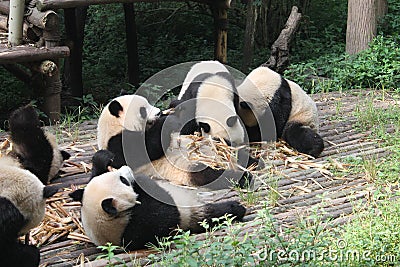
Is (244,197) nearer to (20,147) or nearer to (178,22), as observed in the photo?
(20,147)

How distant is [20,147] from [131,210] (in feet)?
4.73

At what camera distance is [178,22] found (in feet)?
44.3

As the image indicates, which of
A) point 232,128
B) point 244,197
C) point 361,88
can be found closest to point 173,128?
point 232,128

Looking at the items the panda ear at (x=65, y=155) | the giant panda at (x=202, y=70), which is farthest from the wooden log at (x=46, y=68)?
the panda ear at (x=65, y=155)

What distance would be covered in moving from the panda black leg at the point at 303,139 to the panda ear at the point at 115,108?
5.50 feet

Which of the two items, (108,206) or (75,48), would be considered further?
(75,48)

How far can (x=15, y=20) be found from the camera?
761 cm

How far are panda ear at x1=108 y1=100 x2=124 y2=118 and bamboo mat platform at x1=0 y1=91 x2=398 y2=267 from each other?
1.92 ft

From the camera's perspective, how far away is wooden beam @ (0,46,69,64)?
7.31 metres

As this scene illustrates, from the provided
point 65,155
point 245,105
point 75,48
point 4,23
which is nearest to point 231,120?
point 245,105

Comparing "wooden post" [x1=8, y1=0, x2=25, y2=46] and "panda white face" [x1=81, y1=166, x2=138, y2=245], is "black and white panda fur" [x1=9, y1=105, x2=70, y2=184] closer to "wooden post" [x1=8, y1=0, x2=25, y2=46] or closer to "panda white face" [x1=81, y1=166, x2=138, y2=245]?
"panda white face" [x1=81, y1=166, x2=138, y2=245]

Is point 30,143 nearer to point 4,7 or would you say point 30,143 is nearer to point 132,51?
point 4,7

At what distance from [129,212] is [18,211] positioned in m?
0.69

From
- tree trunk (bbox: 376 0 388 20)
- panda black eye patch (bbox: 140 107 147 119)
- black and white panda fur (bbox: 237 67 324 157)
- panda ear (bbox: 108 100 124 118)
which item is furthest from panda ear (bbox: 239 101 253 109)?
tree trunk (bbox: 376 0 388 20)
